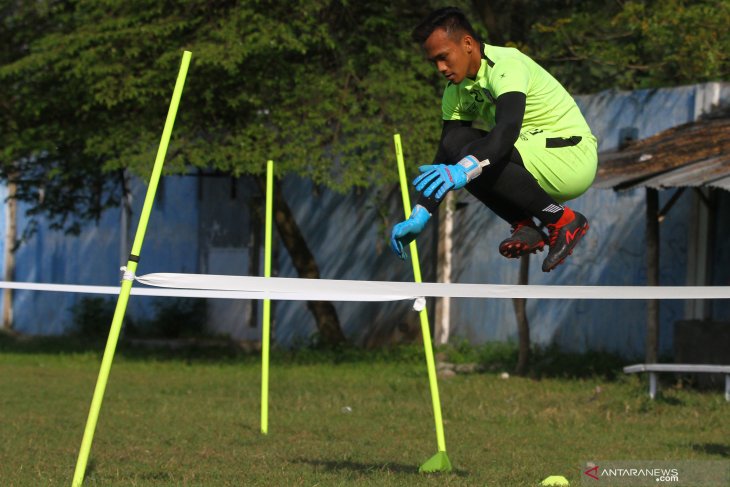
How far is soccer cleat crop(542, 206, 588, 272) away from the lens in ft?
20.6

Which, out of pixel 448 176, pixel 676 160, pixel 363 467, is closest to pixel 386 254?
pixel 676 160

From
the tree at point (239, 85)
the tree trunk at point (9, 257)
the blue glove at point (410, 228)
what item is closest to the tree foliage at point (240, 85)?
the tree at point (239, 85)

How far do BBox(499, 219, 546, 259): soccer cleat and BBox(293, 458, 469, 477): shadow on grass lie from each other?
2410 millimetres

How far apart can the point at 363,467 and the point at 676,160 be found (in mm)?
6128

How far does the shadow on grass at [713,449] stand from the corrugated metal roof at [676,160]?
276 cm

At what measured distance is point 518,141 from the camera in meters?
6.29

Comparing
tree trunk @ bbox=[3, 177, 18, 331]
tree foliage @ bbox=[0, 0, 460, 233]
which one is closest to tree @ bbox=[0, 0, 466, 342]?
tree foliage @ bbox=[0, 0, 460, 233]

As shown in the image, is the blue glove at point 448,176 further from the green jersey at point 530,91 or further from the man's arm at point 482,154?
the green jersey at point 530,91

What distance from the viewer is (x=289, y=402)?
1366cm

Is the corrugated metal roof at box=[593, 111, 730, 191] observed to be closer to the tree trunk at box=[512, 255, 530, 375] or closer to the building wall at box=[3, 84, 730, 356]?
Answer: the building wall at box=[3, 84, 730, 356]

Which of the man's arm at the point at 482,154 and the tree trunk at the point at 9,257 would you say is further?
the tree trunk at the point at 9,257

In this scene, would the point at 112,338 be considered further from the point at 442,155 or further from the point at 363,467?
the point at 363,467

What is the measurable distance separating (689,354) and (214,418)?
17.9ft

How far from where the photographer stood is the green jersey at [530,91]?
20.1ft
